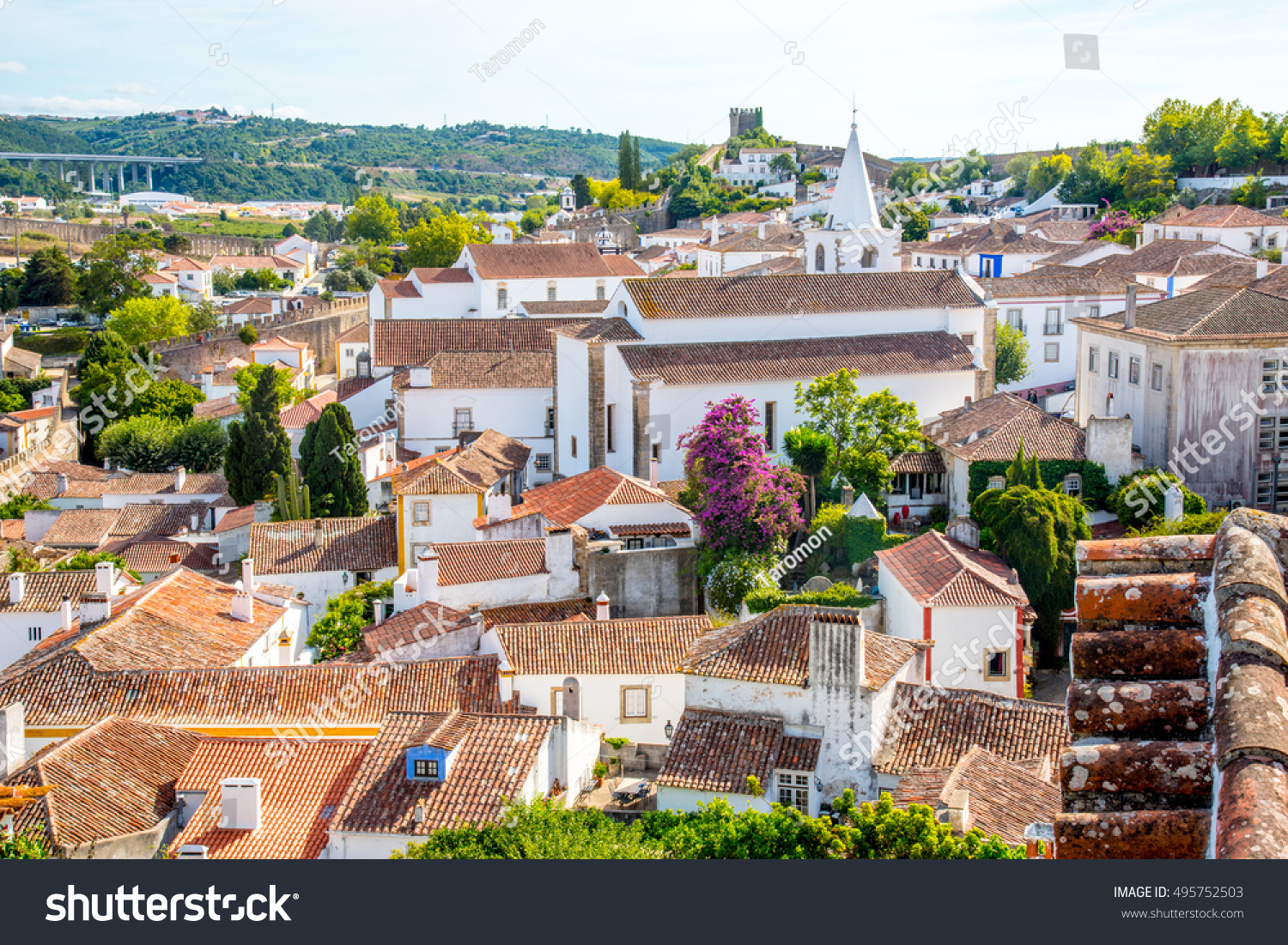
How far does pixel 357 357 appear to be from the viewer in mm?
52125

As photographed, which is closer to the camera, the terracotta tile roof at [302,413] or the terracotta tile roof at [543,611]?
the terracotta tile roof at [543,611]

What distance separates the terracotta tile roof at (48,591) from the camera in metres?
28.3

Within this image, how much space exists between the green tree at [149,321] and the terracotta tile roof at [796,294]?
42.6 meters

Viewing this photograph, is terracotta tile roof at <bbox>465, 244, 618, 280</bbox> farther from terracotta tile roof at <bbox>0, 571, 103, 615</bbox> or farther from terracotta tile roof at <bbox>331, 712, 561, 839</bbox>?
terracotta tile roof at <bbox>331, 712, 561, 839</bbox>

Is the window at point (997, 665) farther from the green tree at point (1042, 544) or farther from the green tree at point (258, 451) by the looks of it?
the green tree at point (258, 451)

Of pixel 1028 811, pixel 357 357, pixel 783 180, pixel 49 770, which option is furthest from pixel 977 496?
pixel 783 180

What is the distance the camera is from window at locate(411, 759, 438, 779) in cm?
1581

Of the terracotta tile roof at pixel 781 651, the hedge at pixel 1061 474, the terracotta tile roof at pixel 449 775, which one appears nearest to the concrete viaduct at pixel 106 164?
the hedge at pixel 1061 474

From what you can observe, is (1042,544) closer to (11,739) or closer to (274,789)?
(274,789)

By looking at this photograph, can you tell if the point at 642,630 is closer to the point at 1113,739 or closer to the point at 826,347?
the point at 826,347

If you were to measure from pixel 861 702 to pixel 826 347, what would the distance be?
1988 centimetres

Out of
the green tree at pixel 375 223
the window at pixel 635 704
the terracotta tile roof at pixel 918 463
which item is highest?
the green tree at pixel 375 223

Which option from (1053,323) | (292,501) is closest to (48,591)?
(292,501)
